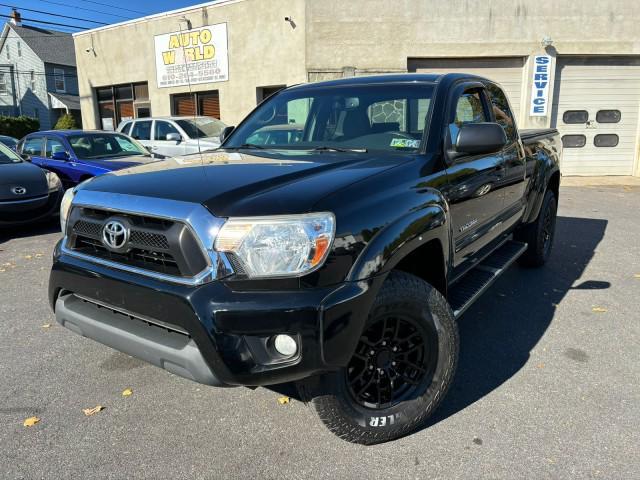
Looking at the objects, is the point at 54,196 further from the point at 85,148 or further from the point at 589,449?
the point at 589,449

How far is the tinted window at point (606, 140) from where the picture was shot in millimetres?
13641

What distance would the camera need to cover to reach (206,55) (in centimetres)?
1526

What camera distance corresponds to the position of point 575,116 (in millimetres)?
13438

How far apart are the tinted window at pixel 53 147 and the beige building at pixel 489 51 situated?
4502 mm

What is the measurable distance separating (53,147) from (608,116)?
44.2ft

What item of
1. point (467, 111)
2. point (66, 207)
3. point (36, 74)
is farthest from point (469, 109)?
point (36, 74)

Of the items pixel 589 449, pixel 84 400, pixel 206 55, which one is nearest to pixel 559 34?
pixel 206 55

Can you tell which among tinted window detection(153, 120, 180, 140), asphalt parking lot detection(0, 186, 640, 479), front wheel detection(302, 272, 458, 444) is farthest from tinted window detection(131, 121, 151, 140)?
front wheel detection(302, 272, 458, 444)

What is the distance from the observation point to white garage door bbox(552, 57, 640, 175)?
43.0ft

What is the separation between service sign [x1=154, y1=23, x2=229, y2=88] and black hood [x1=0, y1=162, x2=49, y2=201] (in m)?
7.60

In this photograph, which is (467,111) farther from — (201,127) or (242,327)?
(201,127)

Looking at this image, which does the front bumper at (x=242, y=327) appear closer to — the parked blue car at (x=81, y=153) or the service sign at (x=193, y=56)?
the parked blue car at (x=81, y=153)

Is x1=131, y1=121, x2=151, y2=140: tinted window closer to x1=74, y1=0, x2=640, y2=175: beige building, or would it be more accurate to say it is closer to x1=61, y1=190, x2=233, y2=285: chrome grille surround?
x1=74, y1=0, x2=640, y2=175: beige building

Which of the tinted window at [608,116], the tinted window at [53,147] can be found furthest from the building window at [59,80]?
the tinted window at [608,116]
